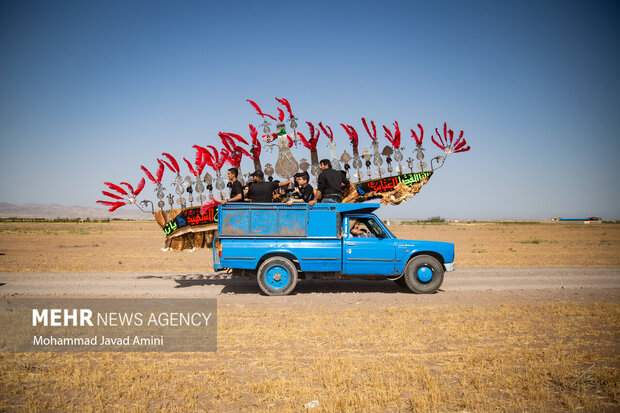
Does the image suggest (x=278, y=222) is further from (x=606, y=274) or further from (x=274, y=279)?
(x=606, y=274)

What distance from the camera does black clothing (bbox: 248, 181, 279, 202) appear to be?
35.0 feet

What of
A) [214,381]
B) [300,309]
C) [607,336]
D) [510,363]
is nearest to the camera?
[214,381]

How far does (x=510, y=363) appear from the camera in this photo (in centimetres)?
543

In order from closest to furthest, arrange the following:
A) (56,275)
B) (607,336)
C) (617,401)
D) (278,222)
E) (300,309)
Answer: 1. (617,401)
2. (607,336)
3. (300,309)
4. (278,222)
5. (56,275)

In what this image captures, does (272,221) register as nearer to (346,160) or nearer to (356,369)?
(346,160)

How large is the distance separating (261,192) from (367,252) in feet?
10.2

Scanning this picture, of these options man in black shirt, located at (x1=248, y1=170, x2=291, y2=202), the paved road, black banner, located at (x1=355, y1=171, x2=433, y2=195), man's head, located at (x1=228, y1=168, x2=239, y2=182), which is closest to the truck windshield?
the paved road

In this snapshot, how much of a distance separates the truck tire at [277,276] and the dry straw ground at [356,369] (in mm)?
2243

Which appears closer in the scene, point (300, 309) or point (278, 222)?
point (300, 309)

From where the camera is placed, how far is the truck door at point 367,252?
10.3m

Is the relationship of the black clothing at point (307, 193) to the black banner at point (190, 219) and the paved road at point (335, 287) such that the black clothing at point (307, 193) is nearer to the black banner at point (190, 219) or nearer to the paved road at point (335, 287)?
the paved road at point (335, 287)

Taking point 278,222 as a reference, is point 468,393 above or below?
below

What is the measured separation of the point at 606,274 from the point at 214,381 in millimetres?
14927

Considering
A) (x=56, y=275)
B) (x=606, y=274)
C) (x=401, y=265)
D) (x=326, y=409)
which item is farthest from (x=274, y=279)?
(x=606, y=274)
